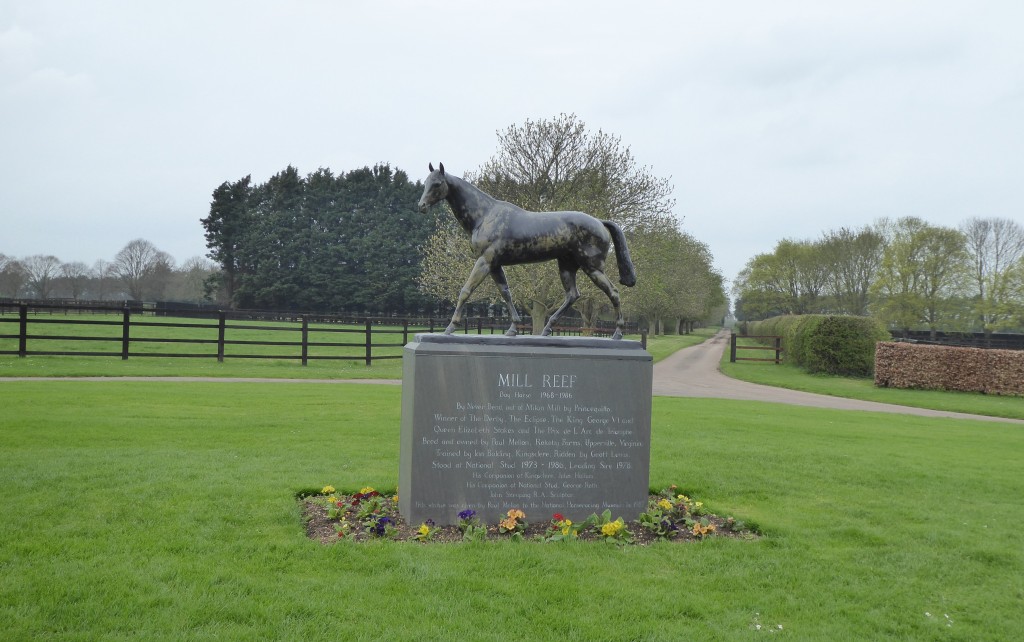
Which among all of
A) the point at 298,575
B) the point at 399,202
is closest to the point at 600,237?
the point at 298,575

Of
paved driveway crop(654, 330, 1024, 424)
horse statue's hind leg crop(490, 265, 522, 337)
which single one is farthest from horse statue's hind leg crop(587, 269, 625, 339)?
paved driveway crop(654, 330, 1024, 424)

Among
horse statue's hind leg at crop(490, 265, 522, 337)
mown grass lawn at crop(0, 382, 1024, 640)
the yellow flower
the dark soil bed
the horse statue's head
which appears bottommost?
the dark soil bed

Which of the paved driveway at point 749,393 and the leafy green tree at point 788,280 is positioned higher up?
the leafy green tree at point 788,280

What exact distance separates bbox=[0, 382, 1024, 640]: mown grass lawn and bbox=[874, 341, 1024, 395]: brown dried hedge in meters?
14.5

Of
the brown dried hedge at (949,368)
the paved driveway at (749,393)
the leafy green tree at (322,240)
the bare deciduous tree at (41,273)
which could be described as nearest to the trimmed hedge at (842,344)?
the brown dried hedge at (949,368)

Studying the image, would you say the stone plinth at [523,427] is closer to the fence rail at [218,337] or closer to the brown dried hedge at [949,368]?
the fence rail at [218,337]

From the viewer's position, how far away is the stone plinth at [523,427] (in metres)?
5.92

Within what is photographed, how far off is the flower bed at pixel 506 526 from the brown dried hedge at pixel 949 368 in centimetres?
1929

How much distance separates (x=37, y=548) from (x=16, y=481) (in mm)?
2071

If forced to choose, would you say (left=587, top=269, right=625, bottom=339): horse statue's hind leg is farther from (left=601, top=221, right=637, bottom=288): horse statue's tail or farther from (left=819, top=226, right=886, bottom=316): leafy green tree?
(left=819, top=226, right=886, bottom=316): leafy green tree

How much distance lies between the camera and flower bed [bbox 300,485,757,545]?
18.6 ft

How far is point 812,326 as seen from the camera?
90.0 feet

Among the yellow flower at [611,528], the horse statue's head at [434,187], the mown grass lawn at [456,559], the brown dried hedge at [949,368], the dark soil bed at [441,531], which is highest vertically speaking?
the horse statue's head at [434,187]

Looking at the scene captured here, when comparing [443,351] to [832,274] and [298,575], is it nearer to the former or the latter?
[298,575]
